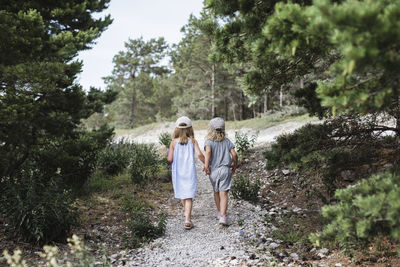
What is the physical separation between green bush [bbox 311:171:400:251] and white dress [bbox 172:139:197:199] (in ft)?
10.6

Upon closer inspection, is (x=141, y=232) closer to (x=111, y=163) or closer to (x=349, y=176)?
(x=349, y=176)

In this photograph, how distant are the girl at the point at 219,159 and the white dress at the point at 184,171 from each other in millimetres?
291

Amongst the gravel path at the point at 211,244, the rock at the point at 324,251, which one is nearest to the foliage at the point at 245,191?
the gravel path at the point at 211,244

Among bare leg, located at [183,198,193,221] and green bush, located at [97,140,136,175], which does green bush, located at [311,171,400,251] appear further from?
green bush, located at [97,140,136,175]

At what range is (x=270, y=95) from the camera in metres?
5.82

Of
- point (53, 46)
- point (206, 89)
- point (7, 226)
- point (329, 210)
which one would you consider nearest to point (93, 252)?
point (7, 226)

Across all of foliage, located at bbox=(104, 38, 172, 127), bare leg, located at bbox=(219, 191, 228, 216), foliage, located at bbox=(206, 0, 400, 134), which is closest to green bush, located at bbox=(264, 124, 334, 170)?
foliage, located at bbox=(206, 0, 400, 134)

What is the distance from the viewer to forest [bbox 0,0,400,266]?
7.22ft

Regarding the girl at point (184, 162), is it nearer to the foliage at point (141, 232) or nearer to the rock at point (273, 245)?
the foliage at point (141, 232)

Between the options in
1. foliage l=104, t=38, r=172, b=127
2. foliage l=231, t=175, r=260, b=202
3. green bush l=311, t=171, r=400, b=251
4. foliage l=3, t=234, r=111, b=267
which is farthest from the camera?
foliage l=104, t=38, r=172, b=127

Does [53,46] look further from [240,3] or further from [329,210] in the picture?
[329,210]

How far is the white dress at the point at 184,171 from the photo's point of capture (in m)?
Answer: 5.71

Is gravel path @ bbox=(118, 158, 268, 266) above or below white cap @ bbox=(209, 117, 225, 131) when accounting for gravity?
below

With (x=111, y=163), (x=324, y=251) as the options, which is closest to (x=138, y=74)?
(x=111, y=163)
